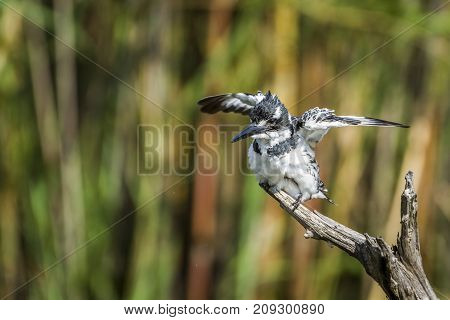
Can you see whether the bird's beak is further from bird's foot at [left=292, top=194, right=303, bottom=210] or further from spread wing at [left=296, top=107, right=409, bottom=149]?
bird's foot at [left=292, top=194, right=303, bottom=210]

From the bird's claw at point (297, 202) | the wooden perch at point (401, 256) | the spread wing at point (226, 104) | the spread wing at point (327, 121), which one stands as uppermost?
the spread wing at point (226, 104)

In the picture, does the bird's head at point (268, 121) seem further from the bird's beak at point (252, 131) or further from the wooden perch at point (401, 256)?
the wooden perch at point (401, 256)

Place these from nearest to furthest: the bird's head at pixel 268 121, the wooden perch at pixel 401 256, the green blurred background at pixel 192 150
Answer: the wooden perch at pixel 401 256 < the bird's head at pixel 268 121 < the green blurred background at pixel 192 150

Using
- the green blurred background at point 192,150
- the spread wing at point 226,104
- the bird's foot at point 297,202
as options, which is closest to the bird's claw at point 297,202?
the bird's foot at point 297,202

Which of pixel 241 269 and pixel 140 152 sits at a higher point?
pixel 140 152

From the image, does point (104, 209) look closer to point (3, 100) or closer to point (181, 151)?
point (181, 151)

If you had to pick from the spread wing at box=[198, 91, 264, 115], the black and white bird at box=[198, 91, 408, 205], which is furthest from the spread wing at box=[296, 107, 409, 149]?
the spread wing at box=[198, 91, 264, 115]

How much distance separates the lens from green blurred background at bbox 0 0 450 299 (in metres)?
3.12

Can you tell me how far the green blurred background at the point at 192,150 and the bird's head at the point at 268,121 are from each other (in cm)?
68

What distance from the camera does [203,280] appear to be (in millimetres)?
3207

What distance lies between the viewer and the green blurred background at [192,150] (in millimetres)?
3125

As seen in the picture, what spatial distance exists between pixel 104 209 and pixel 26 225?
1.20 feet

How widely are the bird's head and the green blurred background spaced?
68 centimetres
